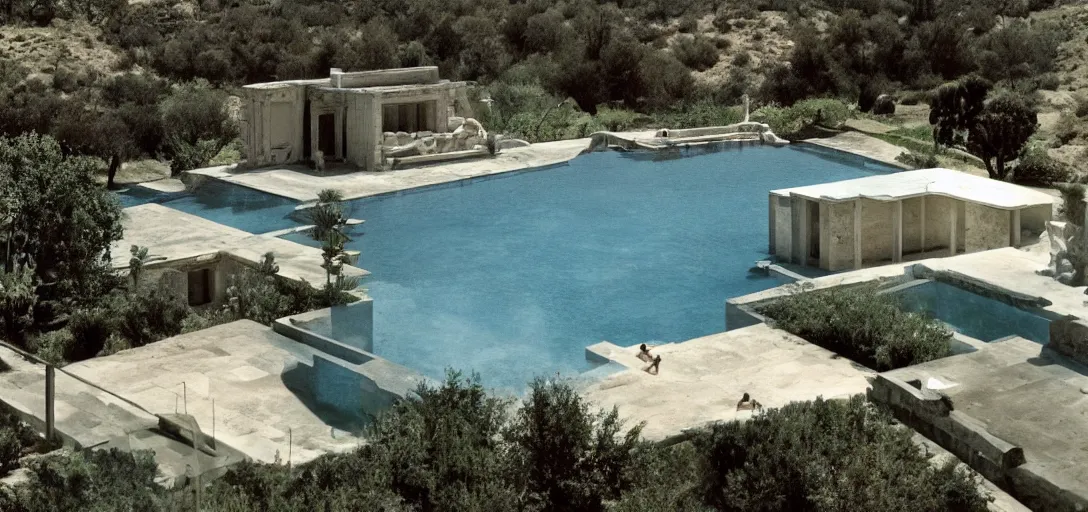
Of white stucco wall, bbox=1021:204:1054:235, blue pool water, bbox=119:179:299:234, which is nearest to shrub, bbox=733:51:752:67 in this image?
blue pool water, bbox=119:179:299:234

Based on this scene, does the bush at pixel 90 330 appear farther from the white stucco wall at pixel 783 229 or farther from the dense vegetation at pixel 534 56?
the dense vegetation at pixel 534 56

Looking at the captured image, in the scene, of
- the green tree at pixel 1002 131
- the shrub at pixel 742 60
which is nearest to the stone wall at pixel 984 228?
the green tree at pixel 1002 131

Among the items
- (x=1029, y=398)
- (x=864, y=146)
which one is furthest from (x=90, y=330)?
(x=864, y=146)

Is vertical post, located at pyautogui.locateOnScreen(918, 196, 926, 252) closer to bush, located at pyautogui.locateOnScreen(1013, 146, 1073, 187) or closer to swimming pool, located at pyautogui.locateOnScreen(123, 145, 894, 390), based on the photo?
swimming pool, located at pyautogui.locateOnScreen(123, 145, 894, 390)

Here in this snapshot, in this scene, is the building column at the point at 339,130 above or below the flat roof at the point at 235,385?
→ above

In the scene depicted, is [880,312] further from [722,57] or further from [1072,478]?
[722,57]

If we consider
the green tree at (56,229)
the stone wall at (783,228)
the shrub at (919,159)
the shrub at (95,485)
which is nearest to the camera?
the shrub at (95,485)

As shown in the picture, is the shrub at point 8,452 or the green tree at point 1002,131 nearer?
the shrub at point 8,452

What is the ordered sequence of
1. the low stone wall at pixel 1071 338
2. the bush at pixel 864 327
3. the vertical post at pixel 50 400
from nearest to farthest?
the vertical post at pixel 50 400, the low stone wall at pixel 1071 338, the bush at pixel 864 327
